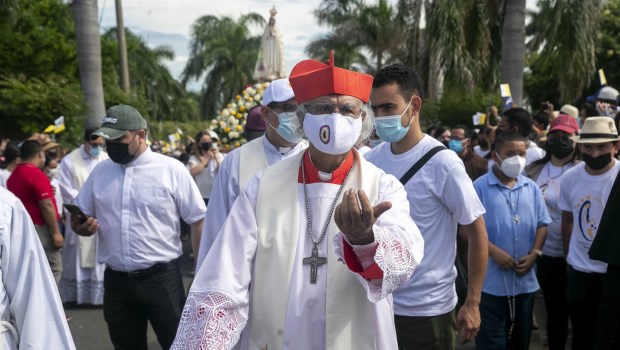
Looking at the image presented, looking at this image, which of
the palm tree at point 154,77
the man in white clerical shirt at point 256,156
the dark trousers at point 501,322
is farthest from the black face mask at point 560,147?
the palm tree at point 154,77

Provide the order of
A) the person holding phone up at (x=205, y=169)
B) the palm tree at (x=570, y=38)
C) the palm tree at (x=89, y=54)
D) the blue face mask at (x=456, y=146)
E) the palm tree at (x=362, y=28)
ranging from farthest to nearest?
the palm tree at (x=362, y=28) → the palm tree at (x=570, y=38) → the palm tree at (x=89, y=54) → the person holding phone up at (x=205, y=169) → the blue face mask at (x=456, y=146)

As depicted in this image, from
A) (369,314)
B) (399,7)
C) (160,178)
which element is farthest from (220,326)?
(399,7)

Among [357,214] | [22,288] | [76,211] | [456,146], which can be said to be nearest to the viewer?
[357,214]

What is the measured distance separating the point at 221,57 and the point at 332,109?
135 feet

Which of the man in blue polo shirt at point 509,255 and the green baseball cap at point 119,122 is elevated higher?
the green baseball cap at point 119,122

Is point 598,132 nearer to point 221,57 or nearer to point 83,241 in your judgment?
point 83,241

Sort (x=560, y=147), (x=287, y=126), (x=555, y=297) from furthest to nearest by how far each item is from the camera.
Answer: (x=560, y=147) → (x=555, y=297) → (x=287, y=126)

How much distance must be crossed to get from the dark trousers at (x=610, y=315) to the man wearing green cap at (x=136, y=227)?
271 cm

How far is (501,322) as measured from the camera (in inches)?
189

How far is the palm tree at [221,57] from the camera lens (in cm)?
4241

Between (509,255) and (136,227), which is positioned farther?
(509,255)

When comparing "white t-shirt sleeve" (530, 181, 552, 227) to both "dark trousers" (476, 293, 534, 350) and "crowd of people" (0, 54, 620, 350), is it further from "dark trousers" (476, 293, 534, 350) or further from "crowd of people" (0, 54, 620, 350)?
"dark trousers" (476, 293, 534, 350)

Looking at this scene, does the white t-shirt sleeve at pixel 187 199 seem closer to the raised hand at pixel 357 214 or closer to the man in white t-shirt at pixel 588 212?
the raised hand at pixel 357 214

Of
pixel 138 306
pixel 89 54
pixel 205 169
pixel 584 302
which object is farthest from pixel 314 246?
pixel 89 54
